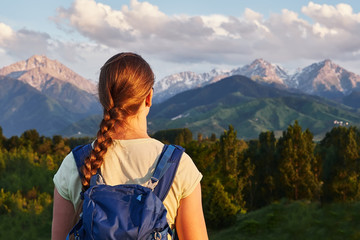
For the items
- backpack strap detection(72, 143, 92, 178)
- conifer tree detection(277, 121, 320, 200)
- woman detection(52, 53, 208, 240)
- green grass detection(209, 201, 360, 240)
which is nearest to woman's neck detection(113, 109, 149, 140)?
woman detection(52, 53, 208, 240)

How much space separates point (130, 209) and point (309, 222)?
6.36m

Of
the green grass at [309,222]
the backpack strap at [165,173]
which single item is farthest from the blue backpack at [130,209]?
the green grass at [309,222]

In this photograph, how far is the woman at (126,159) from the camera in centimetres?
261

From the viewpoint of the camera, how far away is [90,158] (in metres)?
2.62

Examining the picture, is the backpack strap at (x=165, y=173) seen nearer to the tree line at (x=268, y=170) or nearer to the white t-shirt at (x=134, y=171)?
the white t-shirt at (x=134, y=171)

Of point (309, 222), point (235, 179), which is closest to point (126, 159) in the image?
point (309, 222)

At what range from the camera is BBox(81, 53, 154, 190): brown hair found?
2633 millimetres

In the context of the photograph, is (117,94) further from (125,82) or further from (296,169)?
(296,169)

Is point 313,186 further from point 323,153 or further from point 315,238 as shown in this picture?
point 315,238

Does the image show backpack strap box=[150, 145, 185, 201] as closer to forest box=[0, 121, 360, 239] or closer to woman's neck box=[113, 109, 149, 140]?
woman's neck box=[113, 109, 149, 140]

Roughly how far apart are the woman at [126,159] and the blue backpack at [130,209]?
0.10m

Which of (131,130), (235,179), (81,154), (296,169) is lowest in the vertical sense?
(235,179)

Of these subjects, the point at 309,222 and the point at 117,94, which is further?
the point at 309,222

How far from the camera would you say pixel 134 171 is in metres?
2.66
